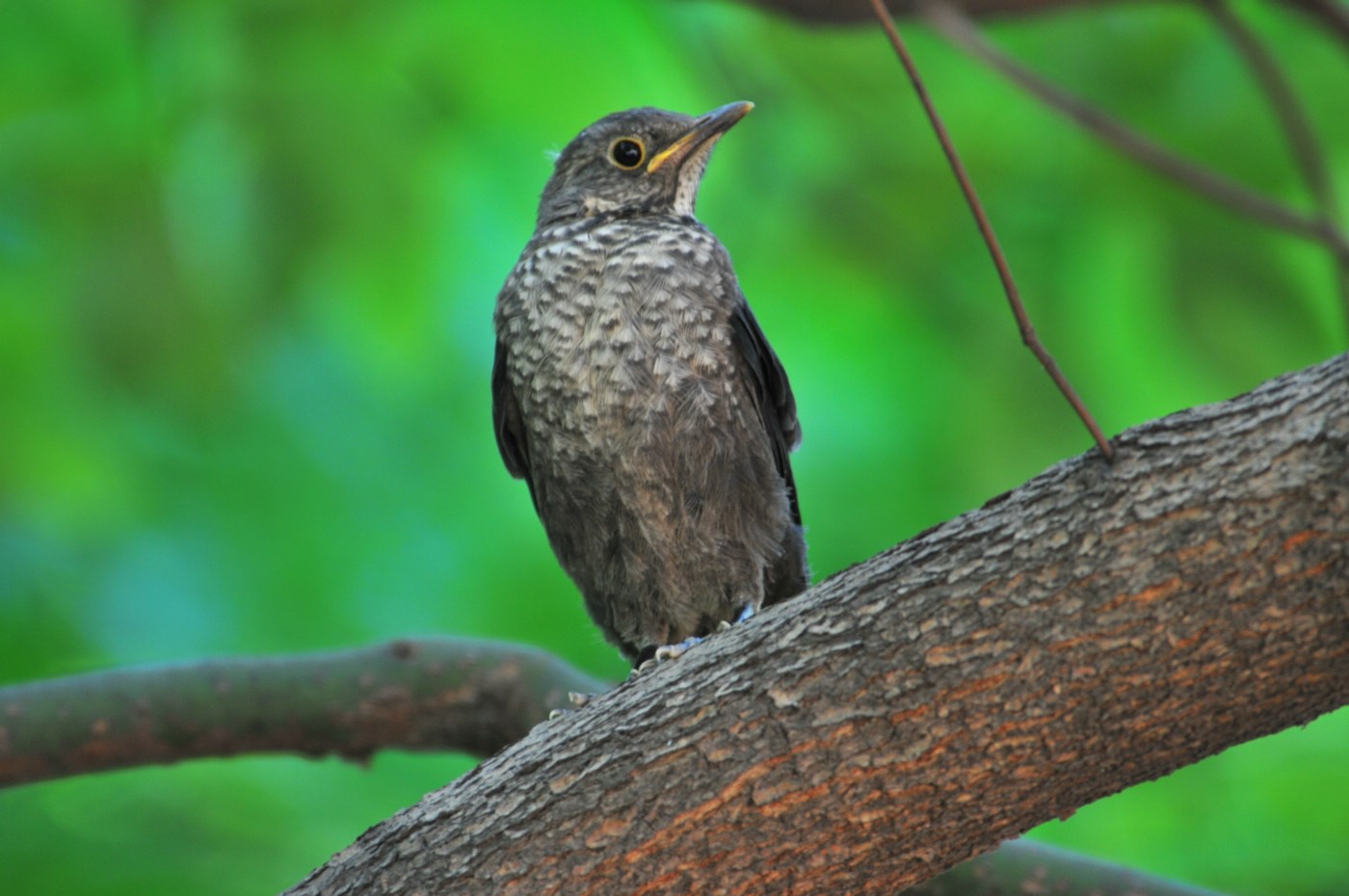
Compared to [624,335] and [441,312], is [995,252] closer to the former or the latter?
[624,335]

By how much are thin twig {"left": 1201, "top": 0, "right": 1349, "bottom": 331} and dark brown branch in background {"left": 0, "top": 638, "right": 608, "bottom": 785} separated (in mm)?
2382

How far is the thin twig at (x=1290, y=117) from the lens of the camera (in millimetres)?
4148

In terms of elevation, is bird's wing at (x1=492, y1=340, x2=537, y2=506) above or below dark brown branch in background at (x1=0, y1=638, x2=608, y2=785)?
above

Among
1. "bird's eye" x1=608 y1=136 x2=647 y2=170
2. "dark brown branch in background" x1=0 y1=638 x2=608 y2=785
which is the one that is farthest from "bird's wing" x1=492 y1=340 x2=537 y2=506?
"bird's eye" x1=608 y1=136 x2=647 y2=170

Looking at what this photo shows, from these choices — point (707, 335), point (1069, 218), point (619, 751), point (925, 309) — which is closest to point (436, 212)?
point (707, 335)

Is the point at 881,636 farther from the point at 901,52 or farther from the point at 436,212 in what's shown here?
the point at 436,212

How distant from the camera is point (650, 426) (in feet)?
11.7

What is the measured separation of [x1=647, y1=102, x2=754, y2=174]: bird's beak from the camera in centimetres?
414

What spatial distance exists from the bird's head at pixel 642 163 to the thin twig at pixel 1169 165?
0.76 metres

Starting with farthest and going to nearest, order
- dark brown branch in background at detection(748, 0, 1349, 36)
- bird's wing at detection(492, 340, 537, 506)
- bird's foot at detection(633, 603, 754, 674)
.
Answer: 1. dark brown branch in background at detection(748, 0, 1349, 36)
2. bird's wing at detection(492, 340, 537, 506)
3. bird's foot at detection(633, 603, 754, 674)

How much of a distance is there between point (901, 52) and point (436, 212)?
8.89 feet

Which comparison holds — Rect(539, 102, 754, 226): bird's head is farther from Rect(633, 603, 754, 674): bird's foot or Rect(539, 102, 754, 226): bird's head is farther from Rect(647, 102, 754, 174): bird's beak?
Rect(633, 603, 754, 674): bird's foot

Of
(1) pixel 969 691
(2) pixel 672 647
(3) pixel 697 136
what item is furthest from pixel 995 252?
(3) pixel 697 136

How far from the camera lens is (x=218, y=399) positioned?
4.59 metres
